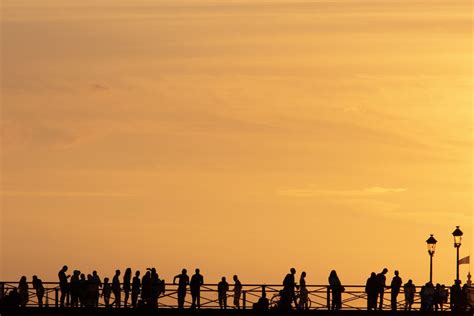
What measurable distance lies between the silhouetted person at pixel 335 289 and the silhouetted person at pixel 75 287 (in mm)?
10522

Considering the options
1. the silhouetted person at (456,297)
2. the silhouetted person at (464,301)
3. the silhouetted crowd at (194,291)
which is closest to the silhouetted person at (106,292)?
the silhouetted crowd at (194,291)

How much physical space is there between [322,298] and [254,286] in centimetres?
293

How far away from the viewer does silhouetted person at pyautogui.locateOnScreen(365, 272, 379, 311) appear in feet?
297

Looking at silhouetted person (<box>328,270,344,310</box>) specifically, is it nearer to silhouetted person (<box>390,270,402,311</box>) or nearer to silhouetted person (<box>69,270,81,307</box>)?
silhouetted person (<box>390,270,402,311</box>)

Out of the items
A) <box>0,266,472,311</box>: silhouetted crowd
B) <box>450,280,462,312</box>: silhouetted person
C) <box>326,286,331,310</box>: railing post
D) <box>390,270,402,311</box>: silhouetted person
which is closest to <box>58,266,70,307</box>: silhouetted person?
<box>0,266,472,311</box>: silhouetted crowd

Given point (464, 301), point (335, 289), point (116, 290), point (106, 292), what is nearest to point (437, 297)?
point (464, 301)

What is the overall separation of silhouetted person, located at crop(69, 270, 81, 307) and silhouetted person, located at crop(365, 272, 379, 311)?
39.5 ft

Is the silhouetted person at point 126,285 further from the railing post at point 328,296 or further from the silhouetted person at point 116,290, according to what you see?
the railing post at point 328,296

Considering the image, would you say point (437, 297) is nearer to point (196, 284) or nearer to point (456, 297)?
point (456, 297)

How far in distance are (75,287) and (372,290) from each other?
12.4 metres

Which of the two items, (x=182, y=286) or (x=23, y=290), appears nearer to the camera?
(x=182, y=286)

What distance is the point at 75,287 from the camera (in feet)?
298

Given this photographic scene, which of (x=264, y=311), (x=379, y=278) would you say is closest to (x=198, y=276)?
(x=379, y=278)

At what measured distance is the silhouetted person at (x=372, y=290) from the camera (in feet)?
297
